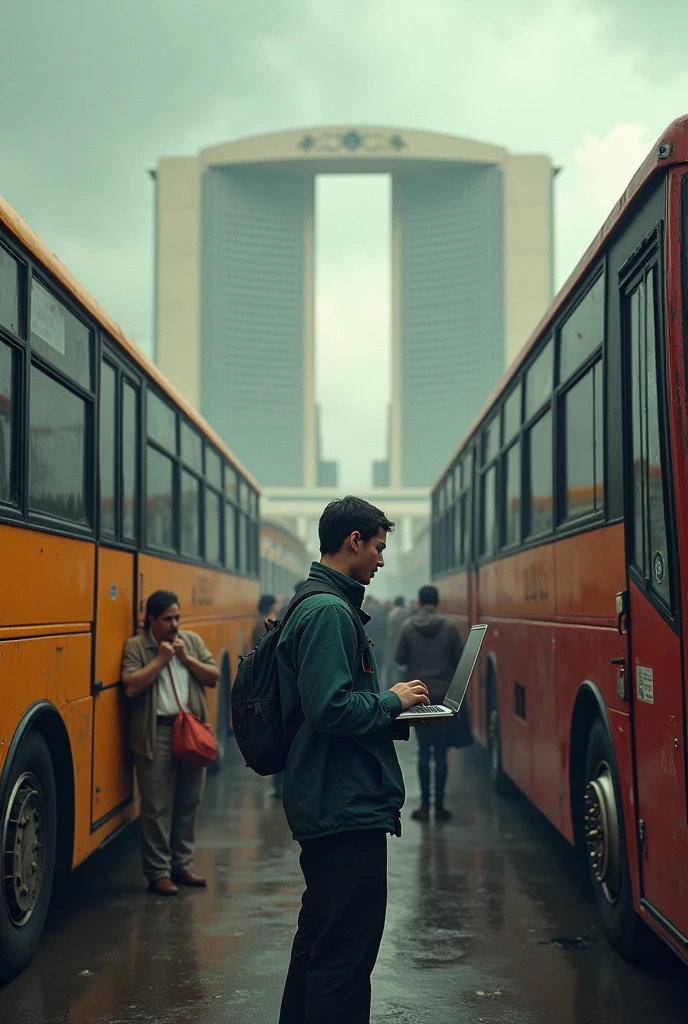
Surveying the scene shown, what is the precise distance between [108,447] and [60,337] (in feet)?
3.69

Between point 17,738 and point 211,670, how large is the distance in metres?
2.18

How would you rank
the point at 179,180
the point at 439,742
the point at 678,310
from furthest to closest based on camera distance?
the point at 179,180 → the point at 439,742 → the point at 678,310

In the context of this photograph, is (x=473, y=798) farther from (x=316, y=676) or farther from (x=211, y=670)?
(x=316, y=676)

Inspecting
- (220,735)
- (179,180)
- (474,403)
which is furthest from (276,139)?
(220,735)

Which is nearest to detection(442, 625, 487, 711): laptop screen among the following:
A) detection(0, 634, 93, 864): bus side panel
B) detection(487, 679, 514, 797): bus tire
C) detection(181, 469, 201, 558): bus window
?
detection(0, 634, 93, 864): bus side panel

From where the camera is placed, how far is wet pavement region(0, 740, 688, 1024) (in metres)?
4.56

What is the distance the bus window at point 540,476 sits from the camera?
7173 mm

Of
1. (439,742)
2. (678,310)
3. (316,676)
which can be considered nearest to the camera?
(316,676)

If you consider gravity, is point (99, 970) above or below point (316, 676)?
below

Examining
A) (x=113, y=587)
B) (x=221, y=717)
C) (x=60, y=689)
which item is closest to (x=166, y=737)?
(x=113, y=587)

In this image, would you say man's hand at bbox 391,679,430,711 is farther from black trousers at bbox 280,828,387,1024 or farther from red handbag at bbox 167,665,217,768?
red handbag at bbox 167,665,217,768

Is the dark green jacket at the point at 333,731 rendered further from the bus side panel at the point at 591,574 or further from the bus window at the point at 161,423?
the bus window at the point at 161,423

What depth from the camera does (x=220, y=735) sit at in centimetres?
1173

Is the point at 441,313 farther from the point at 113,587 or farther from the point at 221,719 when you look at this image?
the point at 113,587
